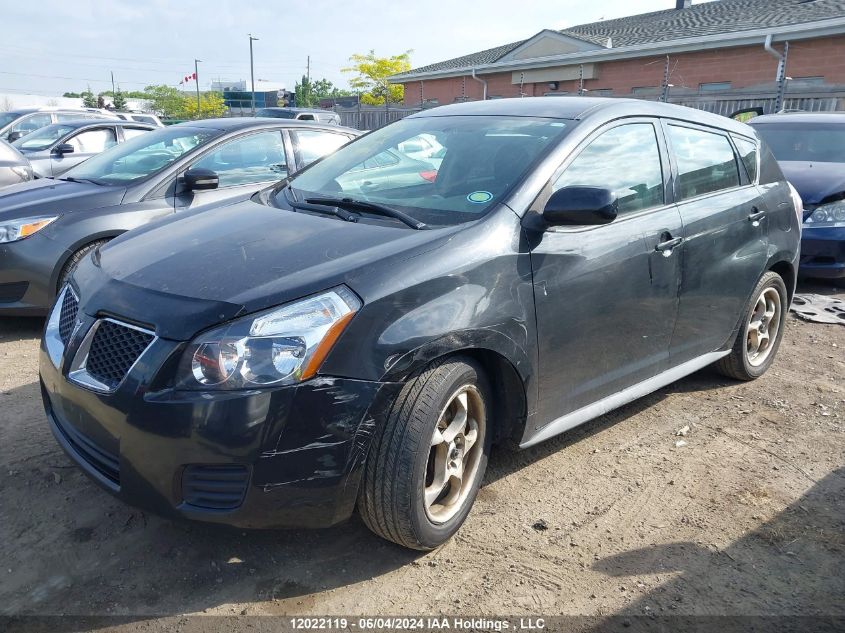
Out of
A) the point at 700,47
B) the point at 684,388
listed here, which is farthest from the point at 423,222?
the point at 700,47

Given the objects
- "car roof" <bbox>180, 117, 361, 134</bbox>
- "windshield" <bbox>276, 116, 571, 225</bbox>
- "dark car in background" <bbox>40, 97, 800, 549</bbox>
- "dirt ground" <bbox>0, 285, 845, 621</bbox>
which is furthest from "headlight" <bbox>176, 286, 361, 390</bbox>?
"car roof" <bbox>180, 117, 361, 134</bbox>

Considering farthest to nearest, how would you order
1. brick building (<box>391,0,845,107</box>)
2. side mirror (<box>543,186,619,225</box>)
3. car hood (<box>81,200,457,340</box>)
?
brick building (<box>391,0,845,107</box>)
side mirror (<box>543,186,619,225</box>)
car hood (<box>81,200,457,340</box>)

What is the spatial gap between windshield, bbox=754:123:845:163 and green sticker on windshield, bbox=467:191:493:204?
660 centimetres

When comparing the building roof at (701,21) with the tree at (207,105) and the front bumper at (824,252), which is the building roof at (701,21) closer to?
the front bumper at (824,252)

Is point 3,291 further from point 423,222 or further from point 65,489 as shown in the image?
point 423,222

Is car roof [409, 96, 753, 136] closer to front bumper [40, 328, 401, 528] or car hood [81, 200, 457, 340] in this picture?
car hood [81, 200, 457, 340]

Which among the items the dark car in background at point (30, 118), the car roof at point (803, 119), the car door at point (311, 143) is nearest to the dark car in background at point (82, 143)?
the dark car in background at point (30, 118)

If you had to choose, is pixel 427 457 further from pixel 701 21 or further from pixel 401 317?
pixel 701 21

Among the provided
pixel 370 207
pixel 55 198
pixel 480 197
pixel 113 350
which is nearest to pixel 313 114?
pixel 55 198

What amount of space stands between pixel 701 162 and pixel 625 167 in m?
0.76

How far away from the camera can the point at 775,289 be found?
462 cm

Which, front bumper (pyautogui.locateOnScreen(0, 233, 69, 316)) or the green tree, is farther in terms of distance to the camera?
the green tree

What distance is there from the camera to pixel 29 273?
16.3 ft

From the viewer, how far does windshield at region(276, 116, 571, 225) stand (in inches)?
120
